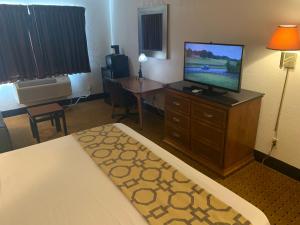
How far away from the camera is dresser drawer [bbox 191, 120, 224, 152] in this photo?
93.2 inches

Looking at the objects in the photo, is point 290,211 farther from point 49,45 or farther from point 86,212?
point 49,45

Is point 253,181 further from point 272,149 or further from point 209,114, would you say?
point 209,114

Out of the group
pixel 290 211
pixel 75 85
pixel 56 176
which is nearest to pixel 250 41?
pixel 290 211

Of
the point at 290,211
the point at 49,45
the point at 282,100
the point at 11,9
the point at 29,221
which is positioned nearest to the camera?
the point at 29,221

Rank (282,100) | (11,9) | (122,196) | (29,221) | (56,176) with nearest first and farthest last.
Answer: (29,221)
(122,196)
(56,176)
(282,100)
(11,9)

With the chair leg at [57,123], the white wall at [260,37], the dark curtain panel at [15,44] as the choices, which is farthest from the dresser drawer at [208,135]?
the dark curtain panel at [15,44]

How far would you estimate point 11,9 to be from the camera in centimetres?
369

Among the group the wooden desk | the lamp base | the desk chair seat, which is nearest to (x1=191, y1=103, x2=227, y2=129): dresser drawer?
the lamp base

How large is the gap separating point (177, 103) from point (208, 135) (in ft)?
1.85

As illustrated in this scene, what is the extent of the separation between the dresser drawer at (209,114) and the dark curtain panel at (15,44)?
3174 mm

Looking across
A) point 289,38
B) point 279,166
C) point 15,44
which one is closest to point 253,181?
point 279,166

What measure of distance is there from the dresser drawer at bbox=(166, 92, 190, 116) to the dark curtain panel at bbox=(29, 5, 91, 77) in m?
2.48

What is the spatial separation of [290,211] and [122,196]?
1.58 meters

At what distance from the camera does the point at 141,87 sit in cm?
357
